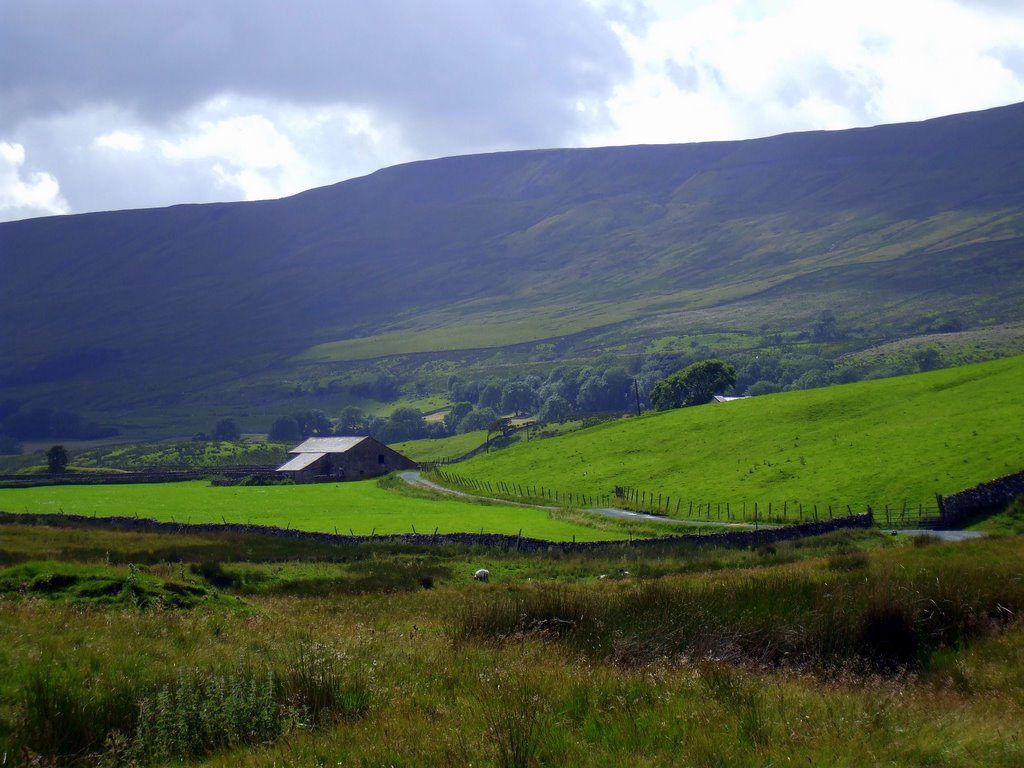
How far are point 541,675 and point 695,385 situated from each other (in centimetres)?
11288

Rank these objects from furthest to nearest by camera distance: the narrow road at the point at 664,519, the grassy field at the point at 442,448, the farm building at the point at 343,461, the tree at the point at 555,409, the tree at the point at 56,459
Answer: the tree at the point at 555,409, the grassy field at the point at 442,448, the tree at the point at 56,459, the farm building at the point at 343,461, the narrow road at the point at 664,519

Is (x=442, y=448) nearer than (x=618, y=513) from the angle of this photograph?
No

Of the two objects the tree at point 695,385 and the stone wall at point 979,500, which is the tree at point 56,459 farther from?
the stone wall at point 979,500

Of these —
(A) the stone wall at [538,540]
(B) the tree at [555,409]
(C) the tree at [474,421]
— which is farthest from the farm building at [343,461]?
(C) the tree at [474,421]

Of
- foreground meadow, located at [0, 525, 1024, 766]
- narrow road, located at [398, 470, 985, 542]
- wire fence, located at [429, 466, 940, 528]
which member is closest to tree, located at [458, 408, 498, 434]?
narrow road, located at [398, 470, 985, 542]

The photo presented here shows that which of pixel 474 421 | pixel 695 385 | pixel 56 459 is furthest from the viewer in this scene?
pixel 474 421

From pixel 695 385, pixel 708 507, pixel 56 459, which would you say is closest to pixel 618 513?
pixel 708 507

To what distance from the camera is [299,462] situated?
108 meters

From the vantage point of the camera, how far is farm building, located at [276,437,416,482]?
347 ft

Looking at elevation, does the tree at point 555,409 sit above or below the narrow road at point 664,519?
above

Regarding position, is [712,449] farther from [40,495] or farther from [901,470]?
[40,495]

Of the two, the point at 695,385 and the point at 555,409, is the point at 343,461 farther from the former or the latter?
the point at 555,409

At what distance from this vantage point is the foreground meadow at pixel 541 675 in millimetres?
8500

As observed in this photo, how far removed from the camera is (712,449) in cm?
6956
